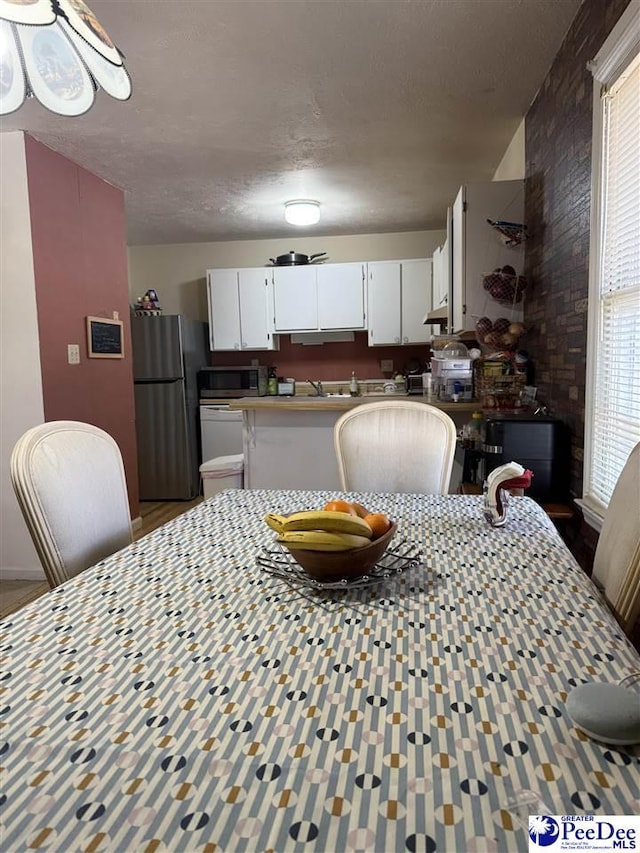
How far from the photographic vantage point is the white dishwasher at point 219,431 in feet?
16.4

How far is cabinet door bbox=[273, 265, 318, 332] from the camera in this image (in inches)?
203

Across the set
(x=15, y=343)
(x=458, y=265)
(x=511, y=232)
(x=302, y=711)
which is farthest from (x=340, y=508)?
(x=15, y=343)

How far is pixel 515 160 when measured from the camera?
312 cm

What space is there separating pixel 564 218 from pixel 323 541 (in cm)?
202

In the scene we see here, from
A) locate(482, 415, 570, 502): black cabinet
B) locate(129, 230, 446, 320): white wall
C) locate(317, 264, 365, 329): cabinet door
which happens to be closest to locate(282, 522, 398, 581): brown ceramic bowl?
locate(482, 415, 570, 502): black cabinet

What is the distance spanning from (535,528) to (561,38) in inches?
82.1

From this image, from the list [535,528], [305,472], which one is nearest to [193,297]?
[305,472]

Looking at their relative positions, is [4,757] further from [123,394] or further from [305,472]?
[123,394]

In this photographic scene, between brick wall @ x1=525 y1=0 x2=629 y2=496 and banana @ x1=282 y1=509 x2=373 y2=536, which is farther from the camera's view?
brick wall @ x1=525 y1=0 x2=629 y2=496

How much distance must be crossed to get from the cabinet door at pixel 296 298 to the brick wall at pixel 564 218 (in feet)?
8.63

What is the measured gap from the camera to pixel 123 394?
3812 millimetres

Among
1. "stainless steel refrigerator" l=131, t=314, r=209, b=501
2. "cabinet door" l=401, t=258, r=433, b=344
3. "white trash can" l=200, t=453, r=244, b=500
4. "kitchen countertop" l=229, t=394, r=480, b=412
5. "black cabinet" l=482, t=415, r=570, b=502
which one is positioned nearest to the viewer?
"black cabinet" l=482, t=415, r=570, b=502

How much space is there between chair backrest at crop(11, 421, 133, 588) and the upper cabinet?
3.81m

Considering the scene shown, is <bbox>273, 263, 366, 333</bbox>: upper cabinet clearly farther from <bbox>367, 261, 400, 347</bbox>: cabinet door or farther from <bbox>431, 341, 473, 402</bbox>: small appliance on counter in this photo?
<bbox>431, 341, 473, 402</bbox>: small appliance on counter
